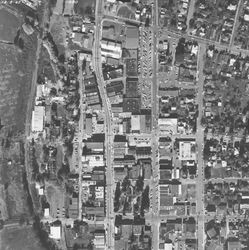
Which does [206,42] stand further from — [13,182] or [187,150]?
[13,182]

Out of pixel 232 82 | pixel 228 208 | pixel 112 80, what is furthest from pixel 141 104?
pixel 228 208

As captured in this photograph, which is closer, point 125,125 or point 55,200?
point 125,125

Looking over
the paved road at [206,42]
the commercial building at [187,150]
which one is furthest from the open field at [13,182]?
the paved road at [206,42]

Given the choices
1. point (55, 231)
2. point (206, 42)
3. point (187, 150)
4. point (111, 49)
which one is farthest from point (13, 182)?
point (206, 42)

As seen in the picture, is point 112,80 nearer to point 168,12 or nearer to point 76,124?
point 76,124

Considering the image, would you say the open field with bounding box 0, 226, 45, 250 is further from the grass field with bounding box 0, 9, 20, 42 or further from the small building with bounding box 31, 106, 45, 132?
the grass field with bounding box 0, 9, 20, 42

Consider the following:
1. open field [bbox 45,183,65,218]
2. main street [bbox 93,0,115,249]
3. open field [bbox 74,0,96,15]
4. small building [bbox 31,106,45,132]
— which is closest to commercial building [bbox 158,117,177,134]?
main street [bbox 93,0,115,249]

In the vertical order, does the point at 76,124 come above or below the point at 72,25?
below
